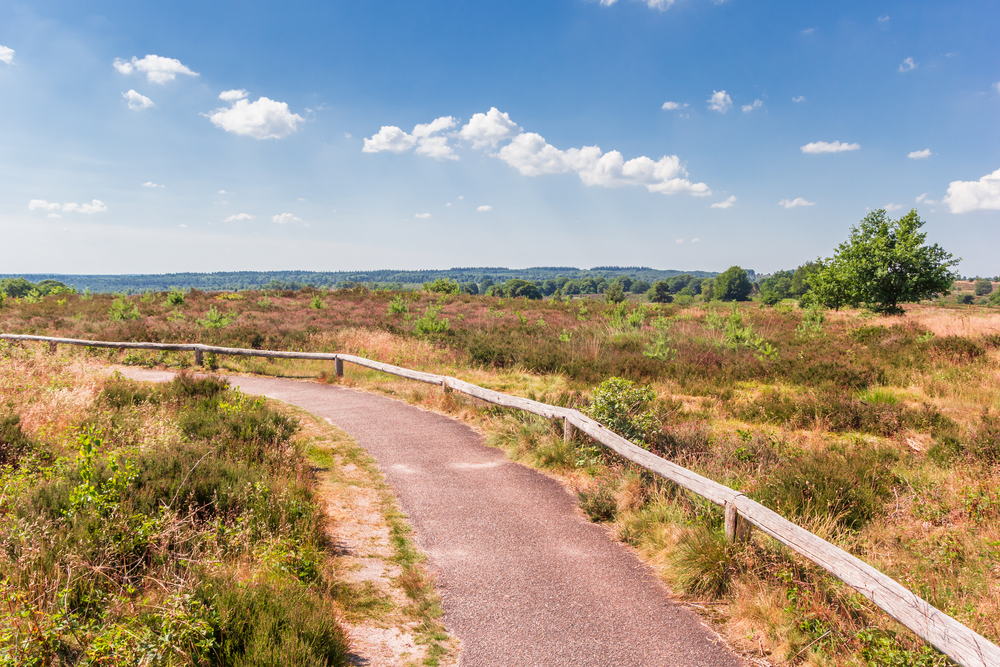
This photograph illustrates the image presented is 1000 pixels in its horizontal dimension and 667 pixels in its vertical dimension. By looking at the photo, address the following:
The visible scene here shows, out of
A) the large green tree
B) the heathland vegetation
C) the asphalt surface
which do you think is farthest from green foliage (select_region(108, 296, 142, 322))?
the large green tree

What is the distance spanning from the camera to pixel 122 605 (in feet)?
11.1

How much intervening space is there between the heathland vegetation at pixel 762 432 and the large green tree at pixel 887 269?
45.6 feet

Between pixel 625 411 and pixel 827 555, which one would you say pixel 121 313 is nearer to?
pixel 625 411

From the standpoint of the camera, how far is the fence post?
16.2 ft

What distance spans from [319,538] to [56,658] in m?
2.37

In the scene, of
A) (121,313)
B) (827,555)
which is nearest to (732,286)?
(121,313)

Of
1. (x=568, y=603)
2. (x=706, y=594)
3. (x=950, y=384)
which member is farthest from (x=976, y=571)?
(x=950, y=384)

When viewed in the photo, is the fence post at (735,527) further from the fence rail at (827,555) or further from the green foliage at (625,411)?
the green foliage at (625,411)

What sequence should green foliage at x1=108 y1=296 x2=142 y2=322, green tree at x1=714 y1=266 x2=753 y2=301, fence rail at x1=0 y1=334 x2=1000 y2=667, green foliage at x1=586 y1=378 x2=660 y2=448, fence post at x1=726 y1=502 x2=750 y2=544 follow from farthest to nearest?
green tree at x1=714 y1=266 x2=753 y2=301 → green foliage at x1=108 y1=296 x2=142 y2=322 → green foliage at x1=586 y1=378 x2=660 y2=448 → fence post at x1=726 y1=502 x2=750 y2=544 → fence rail at x1=0 y1=334 x2=1000 y2=667

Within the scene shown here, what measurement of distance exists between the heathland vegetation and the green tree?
124534mm

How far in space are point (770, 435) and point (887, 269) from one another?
34.2m

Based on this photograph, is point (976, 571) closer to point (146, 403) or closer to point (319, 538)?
point (319, 538)

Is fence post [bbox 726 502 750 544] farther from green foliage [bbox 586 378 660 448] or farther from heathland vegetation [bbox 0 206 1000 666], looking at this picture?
green foliage [bbox 586 378 660 448]

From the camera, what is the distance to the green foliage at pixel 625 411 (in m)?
8.01
